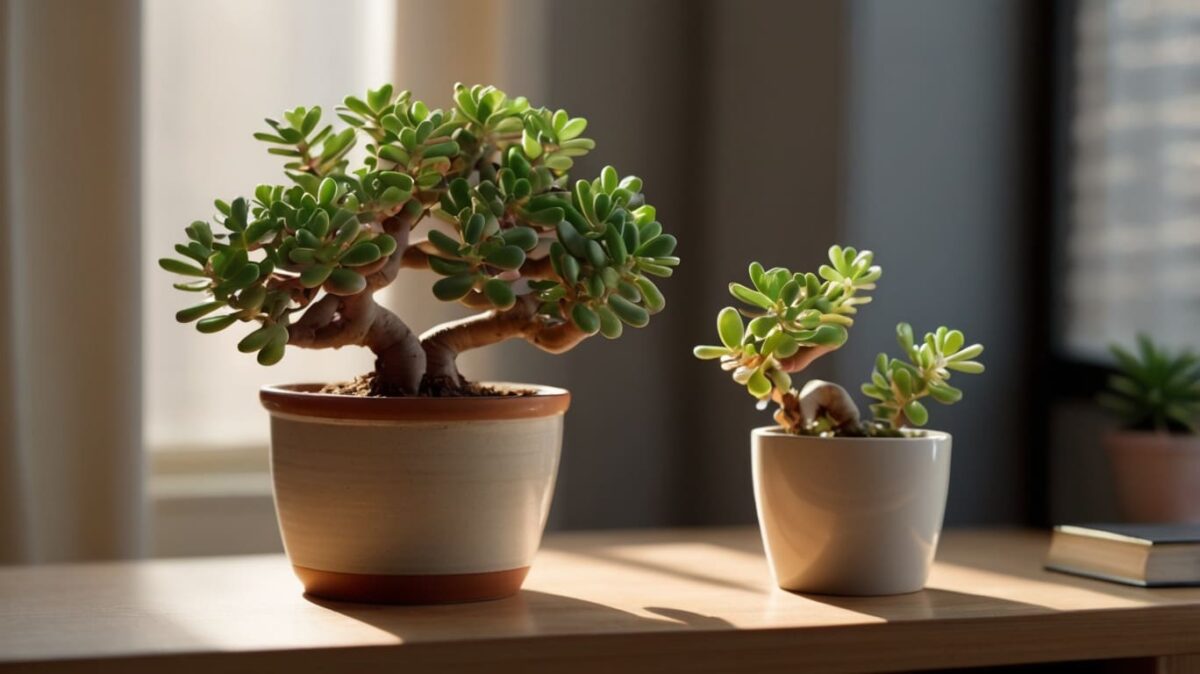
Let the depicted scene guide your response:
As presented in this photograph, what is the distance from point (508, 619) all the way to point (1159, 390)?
826 mm

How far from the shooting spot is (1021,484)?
5.90 feet

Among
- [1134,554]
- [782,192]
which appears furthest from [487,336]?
[782,192]

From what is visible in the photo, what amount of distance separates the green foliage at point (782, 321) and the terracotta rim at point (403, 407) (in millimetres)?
149

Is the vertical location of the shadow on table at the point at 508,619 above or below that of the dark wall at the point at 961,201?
below

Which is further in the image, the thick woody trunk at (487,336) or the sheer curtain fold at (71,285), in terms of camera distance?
the sheer curtain fold at (71,285)

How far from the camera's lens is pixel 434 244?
40.6 inches

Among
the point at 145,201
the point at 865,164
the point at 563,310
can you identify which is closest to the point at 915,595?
the point at 563,310

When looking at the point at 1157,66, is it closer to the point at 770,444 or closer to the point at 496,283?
the point at 770,444

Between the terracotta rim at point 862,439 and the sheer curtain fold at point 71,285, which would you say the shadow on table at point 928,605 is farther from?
the sheer curtain fold at point 71,285

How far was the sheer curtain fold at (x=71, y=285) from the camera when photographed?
65.4 inches

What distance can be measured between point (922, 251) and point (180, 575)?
932 mm

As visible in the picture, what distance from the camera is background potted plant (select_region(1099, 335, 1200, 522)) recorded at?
1.49 m

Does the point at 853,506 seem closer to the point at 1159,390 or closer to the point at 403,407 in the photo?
the point at 403,407

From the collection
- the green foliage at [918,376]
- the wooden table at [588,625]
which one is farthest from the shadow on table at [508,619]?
the green foliage at [918,376]
